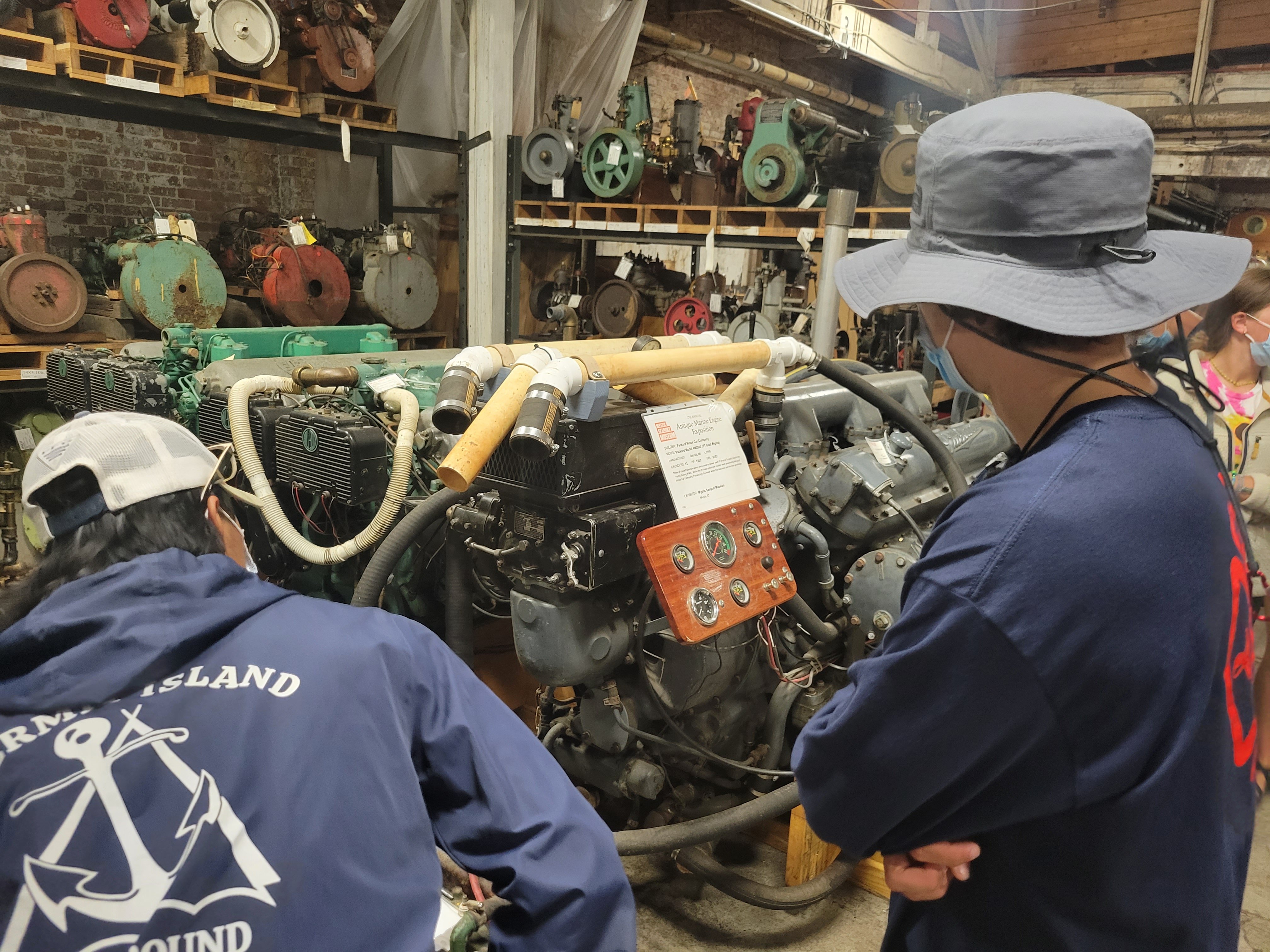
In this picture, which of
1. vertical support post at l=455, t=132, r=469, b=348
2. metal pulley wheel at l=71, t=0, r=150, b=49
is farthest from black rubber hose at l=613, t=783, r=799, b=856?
vertical support post at l=455, t=132, r=469, b=348

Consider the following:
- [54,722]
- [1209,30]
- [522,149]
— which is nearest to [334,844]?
[54,722]

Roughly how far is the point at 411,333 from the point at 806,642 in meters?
3.80

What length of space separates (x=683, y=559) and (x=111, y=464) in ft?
3.59

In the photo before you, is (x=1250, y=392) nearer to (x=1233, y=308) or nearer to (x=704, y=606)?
(x=1233, y=308)

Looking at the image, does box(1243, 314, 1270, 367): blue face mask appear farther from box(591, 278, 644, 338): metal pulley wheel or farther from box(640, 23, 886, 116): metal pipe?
box(640, 23, 886, 116): metal pipe

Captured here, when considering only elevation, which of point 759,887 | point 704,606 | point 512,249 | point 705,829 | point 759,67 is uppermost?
point 759,67

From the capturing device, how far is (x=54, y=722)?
931 millimetres

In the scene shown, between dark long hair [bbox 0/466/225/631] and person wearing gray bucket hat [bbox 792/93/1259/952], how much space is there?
2.80ft

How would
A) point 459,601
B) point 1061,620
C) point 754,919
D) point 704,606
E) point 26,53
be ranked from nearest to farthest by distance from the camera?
point 1061,620
point 704,606
point 459,601
point 754,919
point 26,53

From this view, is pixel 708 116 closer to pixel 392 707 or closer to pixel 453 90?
pixel 453 90

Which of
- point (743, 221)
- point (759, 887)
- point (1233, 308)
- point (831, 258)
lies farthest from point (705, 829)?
point (743, 221)

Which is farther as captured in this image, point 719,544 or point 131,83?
point 131,83

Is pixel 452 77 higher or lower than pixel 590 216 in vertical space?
higher

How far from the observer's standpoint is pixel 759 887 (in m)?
2.28
